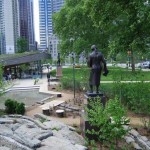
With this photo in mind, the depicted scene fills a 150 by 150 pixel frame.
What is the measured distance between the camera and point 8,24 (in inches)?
3816

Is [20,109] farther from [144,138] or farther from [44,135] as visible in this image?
[144,138]

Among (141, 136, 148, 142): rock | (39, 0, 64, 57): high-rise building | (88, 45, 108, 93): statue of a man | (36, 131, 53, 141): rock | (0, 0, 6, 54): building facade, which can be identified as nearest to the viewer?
(36, 131, 53, 141): rock

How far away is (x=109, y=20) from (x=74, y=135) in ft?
31.9

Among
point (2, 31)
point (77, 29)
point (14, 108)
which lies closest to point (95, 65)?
point (14, 108)

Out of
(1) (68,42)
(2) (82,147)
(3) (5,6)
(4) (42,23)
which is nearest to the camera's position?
(2) (82,147)

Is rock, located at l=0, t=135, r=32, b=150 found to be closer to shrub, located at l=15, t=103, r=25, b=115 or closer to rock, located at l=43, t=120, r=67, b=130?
rock, located at l=43, t=120, r=67, b=130

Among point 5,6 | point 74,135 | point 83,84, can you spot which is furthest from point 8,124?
point 5,6

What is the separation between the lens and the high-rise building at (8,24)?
93.5 metres

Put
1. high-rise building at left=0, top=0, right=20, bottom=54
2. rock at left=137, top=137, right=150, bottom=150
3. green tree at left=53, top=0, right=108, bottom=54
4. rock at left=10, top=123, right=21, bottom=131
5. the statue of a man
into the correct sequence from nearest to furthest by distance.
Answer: rock at left=137, top=137, right=150, bottom=150
rock at left=10, top=123, right=21, bottom=131
the statue of a man
green tree at left=53, top=0, right=108, bottom=54
high-rise building at left=0, top=0, right=20, bottom=54

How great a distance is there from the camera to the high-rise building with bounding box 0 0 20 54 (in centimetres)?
9350

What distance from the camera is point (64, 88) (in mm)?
29734

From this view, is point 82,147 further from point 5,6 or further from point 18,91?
point 5,6

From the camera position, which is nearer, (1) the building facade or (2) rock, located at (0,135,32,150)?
(2) rock, located at (0,135,32,150)

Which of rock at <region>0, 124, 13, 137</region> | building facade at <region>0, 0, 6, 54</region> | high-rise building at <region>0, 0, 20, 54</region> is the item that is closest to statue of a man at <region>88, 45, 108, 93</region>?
rock at <region>0, 124, 13, 137</region>
